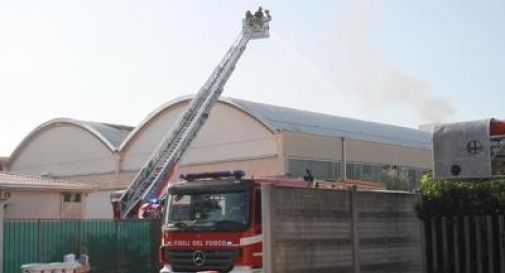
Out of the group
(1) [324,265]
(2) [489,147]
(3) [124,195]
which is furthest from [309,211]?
(3) [124,195]

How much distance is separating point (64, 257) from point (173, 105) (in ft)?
86.4

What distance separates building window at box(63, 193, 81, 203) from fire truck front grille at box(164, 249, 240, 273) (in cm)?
1219

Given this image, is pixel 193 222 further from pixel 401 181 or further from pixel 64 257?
pixel 401 181

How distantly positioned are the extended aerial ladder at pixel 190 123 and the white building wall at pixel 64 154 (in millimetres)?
16374

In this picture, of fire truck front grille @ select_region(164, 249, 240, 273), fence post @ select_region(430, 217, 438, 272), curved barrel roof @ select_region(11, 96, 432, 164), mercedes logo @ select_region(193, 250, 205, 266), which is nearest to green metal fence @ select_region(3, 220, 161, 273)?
fire truck front grille @ select_region(164, 249, 240, 273)

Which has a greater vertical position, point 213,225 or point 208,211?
point 208,211

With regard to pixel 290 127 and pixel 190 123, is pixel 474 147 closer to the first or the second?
pixel 190 123

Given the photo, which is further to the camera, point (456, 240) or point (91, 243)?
point (91, 243)

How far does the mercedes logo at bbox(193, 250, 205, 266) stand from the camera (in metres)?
14.2

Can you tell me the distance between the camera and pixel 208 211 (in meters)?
14.3

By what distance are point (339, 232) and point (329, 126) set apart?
29119 millimetres

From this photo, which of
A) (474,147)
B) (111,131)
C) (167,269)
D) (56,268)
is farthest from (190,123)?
(474,147)

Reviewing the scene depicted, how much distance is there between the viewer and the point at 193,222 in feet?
47.4

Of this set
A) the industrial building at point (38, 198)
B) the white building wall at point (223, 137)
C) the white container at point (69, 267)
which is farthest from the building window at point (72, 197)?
the white building wall at point (223, 137)
